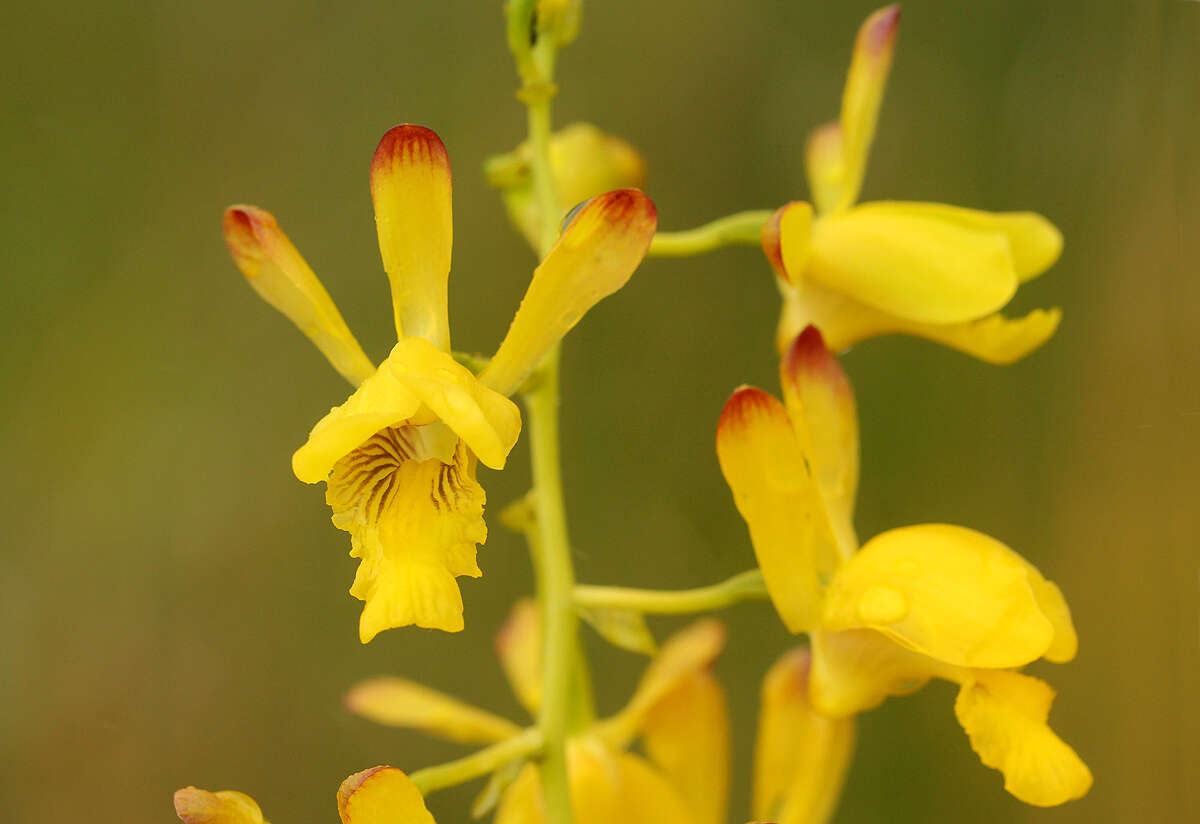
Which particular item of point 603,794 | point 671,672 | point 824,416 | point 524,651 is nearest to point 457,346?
point 524,651

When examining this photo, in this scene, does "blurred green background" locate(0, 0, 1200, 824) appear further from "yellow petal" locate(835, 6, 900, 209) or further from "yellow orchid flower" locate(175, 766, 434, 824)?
"yellow orchid flower" locate(175, 766, 434, 824)

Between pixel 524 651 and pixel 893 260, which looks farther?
pixel 524 651

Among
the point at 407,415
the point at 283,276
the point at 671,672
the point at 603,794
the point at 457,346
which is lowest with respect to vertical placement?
the point at 603,794

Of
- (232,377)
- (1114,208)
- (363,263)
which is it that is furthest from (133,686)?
(1114,208)

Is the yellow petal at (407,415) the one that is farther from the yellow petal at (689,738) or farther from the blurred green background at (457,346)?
the blurred green background at (457,346)

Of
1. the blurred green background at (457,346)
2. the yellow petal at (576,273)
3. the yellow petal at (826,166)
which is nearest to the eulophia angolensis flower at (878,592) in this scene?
the yellow petal at (576,273)

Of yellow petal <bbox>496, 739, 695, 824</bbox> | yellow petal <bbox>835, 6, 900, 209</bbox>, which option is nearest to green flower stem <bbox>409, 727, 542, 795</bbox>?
yellow petal <bbox>496, 739, 695, 824</bbox>

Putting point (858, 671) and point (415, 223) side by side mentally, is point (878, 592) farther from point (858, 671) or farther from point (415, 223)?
A: point (415, 223)
